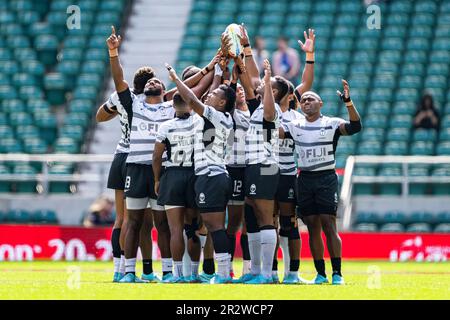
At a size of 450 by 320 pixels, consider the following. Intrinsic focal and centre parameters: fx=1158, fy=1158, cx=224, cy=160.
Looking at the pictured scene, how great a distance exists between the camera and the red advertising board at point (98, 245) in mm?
20828

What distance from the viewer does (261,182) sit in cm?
1318

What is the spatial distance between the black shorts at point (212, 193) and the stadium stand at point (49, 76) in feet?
38.2

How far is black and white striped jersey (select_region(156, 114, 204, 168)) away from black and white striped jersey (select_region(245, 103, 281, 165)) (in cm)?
66

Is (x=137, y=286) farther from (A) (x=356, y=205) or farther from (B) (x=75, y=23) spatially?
(B) (x=75, y=23)

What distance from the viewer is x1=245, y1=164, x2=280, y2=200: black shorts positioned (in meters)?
13.2

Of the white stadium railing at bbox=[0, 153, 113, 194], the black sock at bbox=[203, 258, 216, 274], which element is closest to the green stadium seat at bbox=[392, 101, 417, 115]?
the white stadium railing at bbox=[0, 153, 113, 194]

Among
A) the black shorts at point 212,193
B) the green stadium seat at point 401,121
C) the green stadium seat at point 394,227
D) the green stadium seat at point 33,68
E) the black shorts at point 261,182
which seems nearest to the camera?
the black shorts at point 212,193

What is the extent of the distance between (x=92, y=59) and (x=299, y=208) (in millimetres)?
15156

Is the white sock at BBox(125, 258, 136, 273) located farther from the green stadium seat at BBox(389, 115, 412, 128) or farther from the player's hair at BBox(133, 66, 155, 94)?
Answer: the green stadium seat at BBox(389, 115, 412, 128)

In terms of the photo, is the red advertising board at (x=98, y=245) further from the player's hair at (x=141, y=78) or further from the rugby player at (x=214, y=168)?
the rugby player at (x=214, y=168)

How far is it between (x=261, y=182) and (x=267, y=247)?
2.43 ft

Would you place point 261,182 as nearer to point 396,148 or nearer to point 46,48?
point 396,148

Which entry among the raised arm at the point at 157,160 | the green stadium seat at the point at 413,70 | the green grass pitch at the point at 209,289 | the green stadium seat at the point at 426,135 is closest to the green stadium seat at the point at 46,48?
the green stadium seat at the point at 413,70
